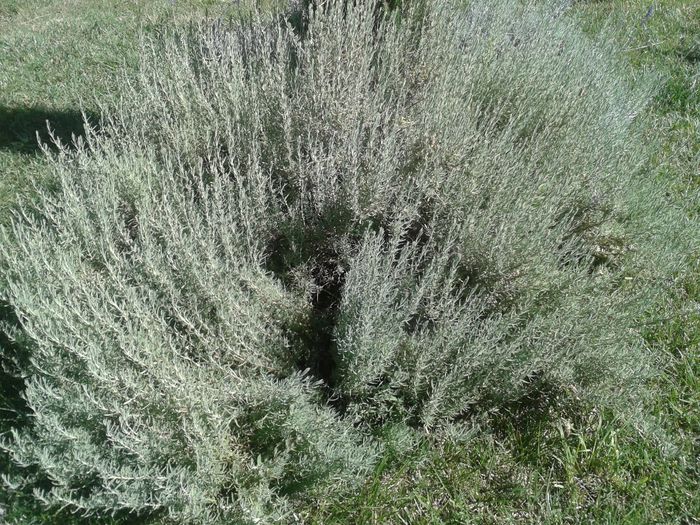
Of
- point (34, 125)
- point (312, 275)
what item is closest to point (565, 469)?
point (312, 275)

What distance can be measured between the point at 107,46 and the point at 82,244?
4258 mm

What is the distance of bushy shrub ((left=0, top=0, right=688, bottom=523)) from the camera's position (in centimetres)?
219

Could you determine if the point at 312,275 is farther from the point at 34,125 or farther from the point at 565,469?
the point at 34,125

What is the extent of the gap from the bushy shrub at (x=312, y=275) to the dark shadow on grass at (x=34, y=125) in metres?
1.31

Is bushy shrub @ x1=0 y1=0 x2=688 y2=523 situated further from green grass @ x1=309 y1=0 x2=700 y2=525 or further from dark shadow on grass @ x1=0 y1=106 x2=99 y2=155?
dark shadow on grass @ x1=0 y1=106 x2=99 y2=155

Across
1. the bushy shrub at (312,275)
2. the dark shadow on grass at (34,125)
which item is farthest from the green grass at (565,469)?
the dark shadow on grass at (34,125)

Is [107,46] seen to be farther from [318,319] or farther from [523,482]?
[523,482]

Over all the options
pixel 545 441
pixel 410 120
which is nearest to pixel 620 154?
pixel 410 120

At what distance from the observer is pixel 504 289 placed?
9.27 feet

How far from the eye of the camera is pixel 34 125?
4918 millimetres

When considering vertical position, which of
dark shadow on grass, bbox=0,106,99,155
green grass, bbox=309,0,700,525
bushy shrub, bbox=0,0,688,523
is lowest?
dark shadow on grass, bbox=0,106,99,155

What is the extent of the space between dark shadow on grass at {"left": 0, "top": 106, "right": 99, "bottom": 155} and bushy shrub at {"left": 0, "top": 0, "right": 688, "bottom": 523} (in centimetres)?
131

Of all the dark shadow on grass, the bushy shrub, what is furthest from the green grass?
the dark shadow on grass

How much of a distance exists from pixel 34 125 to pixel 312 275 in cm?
331
